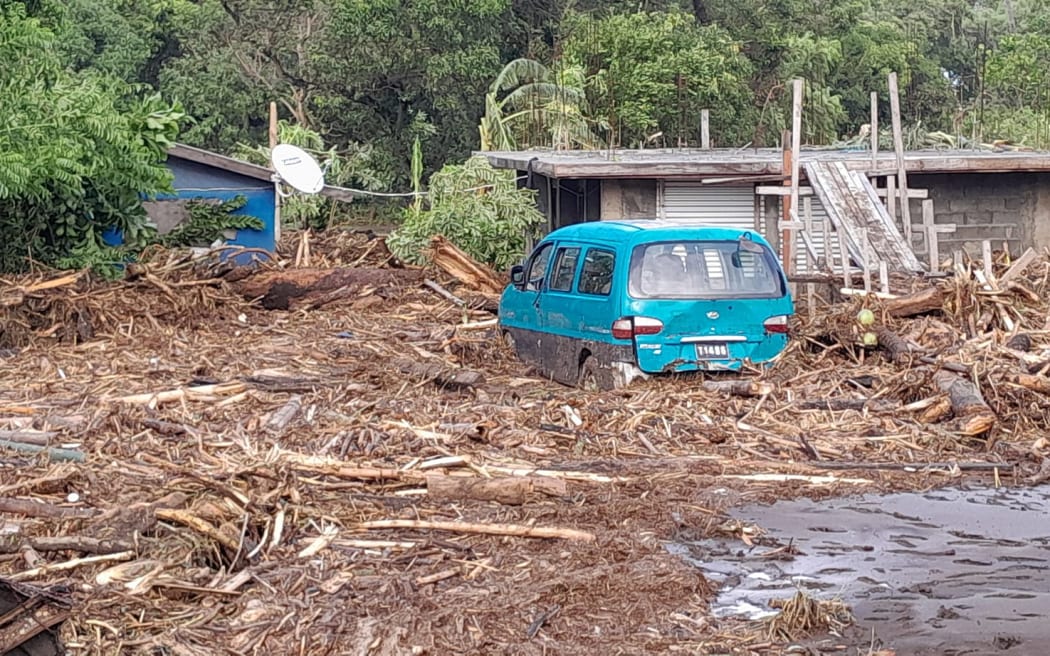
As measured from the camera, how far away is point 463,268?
2472 centimetres

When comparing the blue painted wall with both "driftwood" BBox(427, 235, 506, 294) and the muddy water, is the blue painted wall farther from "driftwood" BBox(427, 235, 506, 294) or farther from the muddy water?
the muddy water

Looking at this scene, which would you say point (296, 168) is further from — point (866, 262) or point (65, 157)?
point (866, 262)

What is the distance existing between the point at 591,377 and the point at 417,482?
14.6ft

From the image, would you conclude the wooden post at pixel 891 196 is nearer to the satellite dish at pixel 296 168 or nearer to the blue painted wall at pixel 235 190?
the satellite dish at pixel 296 168

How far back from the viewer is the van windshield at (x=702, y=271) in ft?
45.6

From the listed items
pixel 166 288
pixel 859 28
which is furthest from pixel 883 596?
pixel 859 28

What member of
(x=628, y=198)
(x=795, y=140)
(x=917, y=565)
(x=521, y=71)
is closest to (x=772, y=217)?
(x=628, y=198)

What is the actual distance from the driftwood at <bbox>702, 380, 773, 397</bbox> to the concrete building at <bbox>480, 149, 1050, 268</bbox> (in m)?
9.52

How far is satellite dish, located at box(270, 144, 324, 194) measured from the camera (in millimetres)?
27406

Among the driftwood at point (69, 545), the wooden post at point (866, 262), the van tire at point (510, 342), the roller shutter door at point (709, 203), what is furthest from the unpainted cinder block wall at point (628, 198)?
the driftwood at point (69, 545)

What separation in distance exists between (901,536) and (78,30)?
43317mm

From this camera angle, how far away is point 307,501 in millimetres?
9578

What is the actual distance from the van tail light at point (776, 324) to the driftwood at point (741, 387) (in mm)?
684

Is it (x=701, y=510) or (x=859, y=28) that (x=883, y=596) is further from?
(x=859, y=28)
